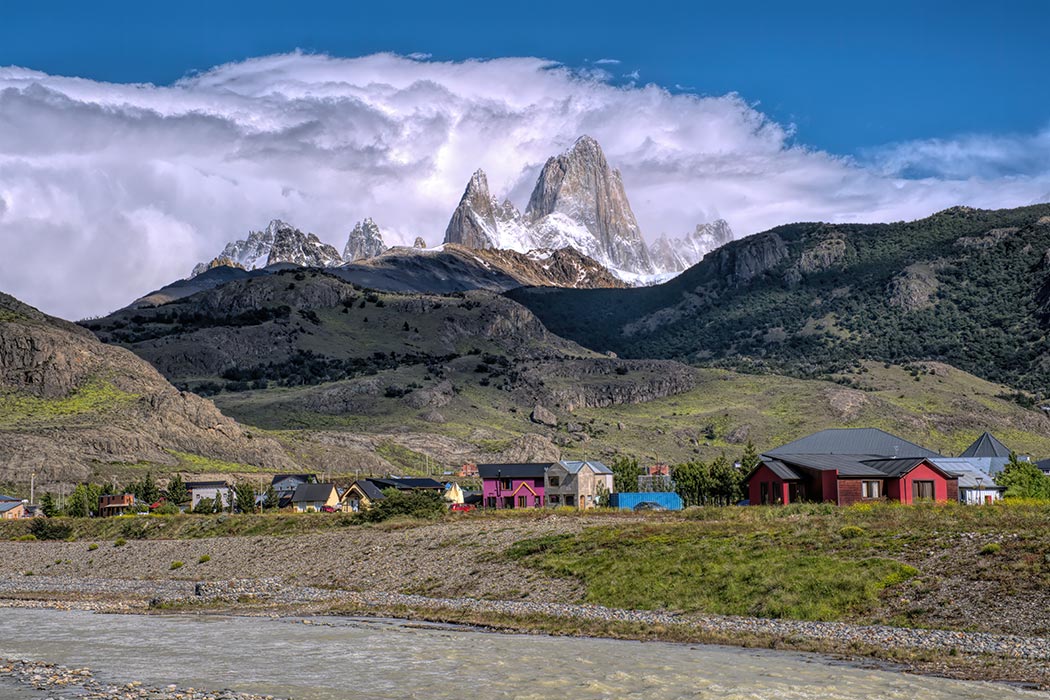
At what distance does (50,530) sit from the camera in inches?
3812

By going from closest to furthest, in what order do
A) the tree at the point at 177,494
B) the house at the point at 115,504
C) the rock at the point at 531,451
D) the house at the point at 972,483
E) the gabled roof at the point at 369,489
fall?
the house at the point at 972,483, the house at the point at 115,504, the tree at the point at 177,494, the gabled roof at the point at 369,489, the rock at the point at 531,451

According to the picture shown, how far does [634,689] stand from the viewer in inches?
1220

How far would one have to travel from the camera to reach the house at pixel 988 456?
10350 centimetres

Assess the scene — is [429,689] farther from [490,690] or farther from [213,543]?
[213,543]

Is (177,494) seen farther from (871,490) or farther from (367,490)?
(871,490)

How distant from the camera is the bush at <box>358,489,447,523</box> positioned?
83.8m

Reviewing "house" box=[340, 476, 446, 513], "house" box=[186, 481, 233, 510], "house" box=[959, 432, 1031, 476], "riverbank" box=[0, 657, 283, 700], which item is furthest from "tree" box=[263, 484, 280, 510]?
"riverbank" box=[0, 657, 283, 700]

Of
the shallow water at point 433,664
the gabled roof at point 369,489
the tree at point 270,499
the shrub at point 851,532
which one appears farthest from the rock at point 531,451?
the shallow water at point 433,664

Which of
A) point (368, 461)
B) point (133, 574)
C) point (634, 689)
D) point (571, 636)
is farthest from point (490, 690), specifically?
point (368, 461)

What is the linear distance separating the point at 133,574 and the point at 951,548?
2119 inches

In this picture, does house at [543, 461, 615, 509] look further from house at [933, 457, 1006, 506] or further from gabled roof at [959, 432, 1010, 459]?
gabled roof at [959, 432, 1010, 459]

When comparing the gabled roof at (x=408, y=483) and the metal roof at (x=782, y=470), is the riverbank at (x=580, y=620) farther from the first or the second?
the gabled roof at (x=408, y=483)

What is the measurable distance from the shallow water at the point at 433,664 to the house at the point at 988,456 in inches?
2872

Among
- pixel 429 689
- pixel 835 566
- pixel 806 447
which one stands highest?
pixel 806 447
